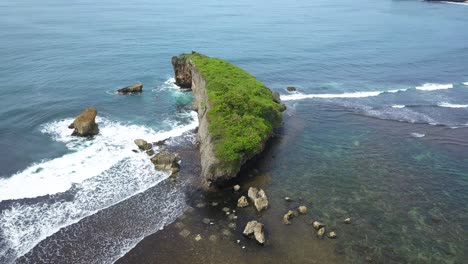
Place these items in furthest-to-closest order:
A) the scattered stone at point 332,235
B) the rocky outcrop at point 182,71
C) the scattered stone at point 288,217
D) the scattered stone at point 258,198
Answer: the rocky outcrop at point 182,71, the scattered stone at point 258,198, the scattered stone at point 288,217, the scattered stone at point 332,235

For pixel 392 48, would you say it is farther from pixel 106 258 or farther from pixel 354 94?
pixel 106 258

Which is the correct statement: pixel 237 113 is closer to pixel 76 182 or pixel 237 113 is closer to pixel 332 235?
pixel 332 235

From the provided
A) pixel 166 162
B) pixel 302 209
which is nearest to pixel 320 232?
pixel 302 209

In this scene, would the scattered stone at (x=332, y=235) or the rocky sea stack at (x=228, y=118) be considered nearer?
the scattered stone at (x=332, y=235)

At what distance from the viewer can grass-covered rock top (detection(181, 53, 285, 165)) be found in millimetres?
40125

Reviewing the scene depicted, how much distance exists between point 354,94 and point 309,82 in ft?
30.6

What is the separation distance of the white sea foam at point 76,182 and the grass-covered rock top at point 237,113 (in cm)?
717

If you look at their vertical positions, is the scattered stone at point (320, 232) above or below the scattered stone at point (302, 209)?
below

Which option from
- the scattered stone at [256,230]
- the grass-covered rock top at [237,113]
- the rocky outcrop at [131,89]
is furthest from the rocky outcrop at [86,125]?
the scattered stone at [256,230]

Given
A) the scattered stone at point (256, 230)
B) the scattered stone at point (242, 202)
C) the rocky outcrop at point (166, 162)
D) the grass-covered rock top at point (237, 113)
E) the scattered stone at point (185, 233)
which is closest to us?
the scattered stone at point (256, 230)

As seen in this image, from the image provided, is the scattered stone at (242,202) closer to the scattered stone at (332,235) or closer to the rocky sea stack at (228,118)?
the rocky sea stack at (228,118)

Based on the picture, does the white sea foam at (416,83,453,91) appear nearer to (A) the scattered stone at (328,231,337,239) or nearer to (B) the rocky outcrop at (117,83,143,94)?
(A) the scattered stone at (328,231,337,239)

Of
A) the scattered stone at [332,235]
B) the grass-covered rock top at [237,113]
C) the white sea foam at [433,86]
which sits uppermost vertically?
the grass-covered rock top at [237,113]

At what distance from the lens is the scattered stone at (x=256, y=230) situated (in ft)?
103
